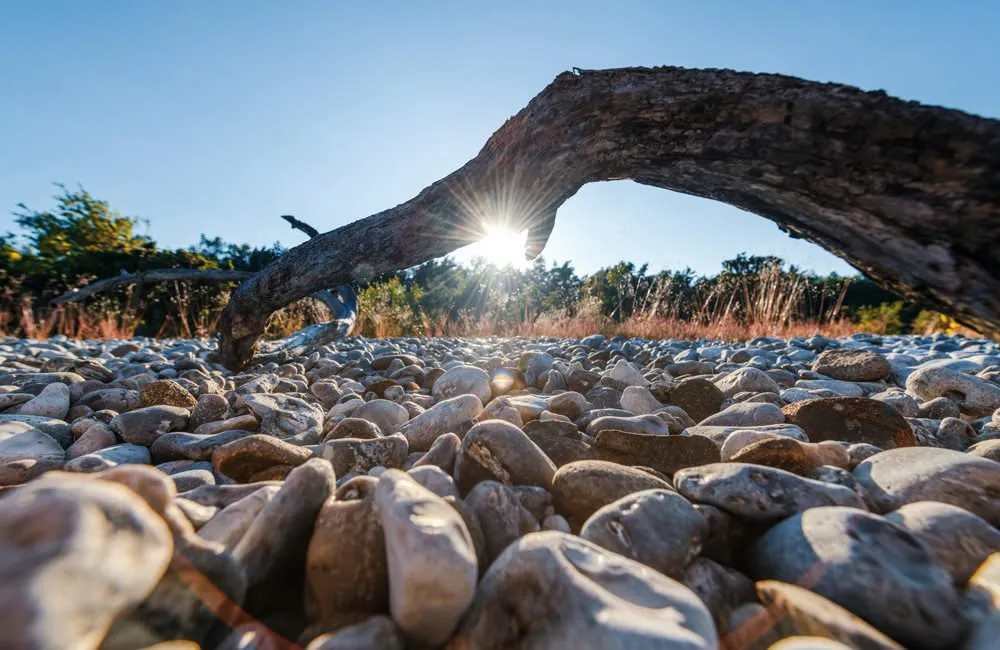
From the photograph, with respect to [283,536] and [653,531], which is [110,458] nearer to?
[283,536]

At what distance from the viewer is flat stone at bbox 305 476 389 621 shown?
67 centimetres

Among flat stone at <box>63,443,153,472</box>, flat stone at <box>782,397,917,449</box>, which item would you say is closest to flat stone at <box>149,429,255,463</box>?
flat stone at <box>63,443,153,472</box>

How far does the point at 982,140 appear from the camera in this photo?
109 cm

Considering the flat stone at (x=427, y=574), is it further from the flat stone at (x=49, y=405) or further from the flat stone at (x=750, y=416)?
the flat stone at (x=49, y=405)

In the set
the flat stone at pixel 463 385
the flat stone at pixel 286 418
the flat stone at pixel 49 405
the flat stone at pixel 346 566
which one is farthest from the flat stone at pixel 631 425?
the flat stone at pixel 49 405

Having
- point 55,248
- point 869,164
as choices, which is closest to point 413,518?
point 869,164

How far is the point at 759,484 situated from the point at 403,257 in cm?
204

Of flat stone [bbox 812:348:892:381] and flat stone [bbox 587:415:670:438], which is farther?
flat stone [bbox 812:348:892:381]

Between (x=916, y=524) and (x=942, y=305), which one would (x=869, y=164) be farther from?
(x=916, y=524)

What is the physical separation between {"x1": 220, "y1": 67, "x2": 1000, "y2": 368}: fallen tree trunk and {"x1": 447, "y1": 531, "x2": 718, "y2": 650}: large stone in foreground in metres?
1.23

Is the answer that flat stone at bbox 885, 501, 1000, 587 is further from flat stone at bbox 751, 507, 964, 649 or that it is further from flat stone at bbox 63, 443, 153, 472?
flat stone at bbox 63, 443, 153, 472

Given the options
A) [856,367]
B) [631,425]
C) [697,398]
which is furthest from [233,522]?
[856,367]

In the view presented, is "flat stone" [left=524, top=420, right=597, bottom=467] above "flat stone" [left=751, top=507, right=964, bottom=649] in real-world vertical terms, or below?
below

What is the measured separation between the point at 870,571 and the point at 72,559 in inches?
41.9
